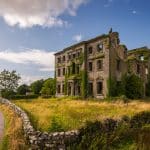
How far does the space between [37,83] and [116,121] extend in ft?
279

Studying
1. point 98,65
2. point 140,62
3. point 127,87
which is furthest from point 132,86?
point 140,62

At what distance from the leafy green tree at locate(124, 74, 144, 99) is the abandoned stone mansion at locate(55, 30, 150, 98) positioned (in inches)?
47.0

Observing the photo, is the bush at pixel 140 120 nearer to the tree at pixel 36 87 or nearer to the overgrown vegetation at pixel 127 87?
the overgrown vegetation at pixel 127 87

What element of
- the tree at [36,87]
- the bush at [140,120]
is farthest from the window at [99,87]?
the tree at [36,87]

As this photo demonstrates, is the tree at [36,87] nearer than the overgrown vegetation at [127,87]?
No

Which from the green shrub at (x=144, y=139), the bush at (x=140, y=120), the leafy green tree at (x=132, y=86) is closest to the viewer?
the green shrub at (x=144, y=139)

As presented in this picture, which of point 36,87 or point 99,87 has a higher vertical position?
point 36,87

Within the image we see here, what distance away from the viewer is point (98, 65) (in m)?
41.7

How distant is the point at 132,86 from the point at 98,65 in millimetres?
6071

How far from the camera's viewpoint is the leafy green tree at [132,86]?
40.8 meters

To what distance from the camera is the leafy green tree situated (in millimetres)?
40781

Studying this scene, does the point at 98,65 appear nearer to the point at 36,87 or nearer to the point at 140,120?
the point at 140,120

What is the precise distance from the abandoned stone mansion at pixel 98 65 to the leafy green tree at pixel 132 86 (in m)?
1.19

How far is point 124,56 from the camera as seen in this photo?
42688 mm
